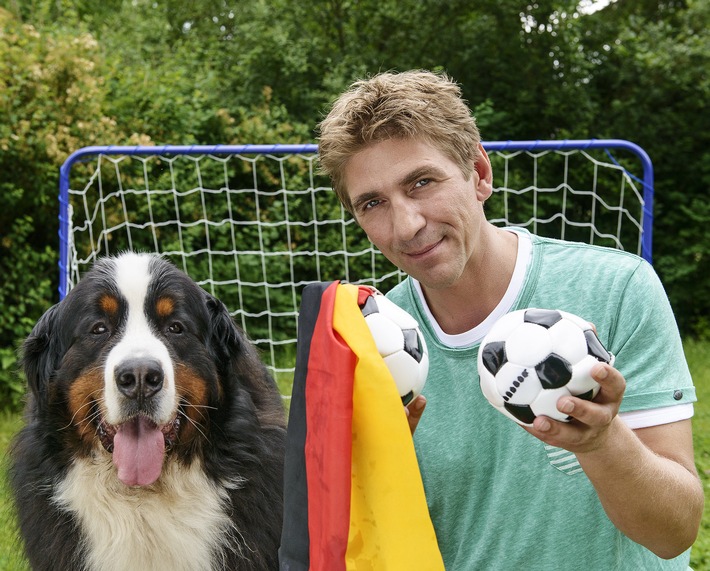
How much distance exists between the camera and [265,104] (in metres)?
7.91

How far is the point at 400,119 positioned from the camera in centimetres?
175

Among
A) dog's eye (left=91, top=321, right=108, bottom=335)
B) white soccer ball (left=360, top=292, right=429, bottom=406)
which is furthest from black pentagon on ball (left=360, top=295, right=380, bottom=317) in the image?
dog's eye (left=91, top=321, right=108, bottom=335)

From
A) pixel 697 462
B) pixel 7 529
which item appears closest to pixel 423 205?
pixel 7 529

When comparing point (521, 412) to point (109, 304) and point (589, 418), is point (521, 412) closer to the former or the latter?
point (589, 418)

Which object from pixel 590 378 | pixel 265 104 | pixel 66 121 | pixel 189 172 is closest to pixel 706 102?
pixel 265 104

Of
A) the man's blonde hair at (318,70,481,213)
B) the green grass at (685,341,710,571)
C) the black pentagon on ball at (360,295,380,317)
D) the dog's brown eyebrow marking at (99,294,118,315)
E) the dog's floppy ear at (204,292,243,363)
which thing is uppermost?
the man's blonde hair at (318,70,481,213)

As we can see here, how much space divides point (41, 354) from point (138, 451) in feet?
1.78

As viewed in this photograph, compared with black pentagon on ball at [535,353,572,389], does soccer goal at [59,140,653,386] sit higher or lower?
lower

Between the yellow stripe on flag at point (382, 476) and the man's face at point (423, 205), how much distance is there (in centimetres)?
29

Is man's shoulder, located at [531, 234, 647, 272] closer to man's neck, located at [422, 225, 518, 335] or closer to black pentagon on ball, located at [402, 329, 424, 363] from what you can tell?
man's neck, located at [422, 225, 518, 335]

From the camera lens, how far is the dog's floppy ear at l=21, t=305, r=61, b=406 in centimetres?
247

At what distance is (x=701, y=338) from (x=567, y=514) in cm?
811

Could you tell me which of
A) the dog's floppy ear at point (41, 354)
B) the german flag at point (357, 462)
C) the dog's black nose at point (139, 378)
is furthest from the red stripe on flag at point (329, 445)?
the dog's floppy ear at point (41, 354)

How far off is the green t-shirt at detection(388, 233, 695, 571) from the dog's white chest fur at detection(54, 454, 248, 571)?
0.87 m
